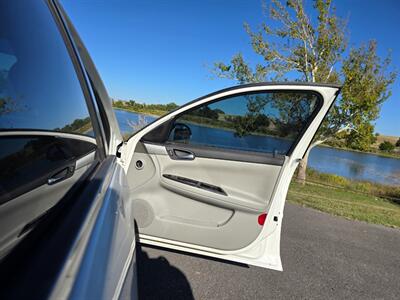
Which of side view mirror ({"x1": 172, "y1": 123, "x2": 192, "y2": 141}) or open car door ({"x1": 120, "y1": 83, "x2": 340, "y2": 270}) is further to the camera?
side view mirror ({"x1": 172, "y1": 123, "x2": 192, "y2": 141})

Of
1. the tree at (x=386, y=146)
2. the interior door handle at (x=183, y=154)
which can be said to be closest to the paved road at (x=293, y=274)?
the interior door handle at (x=183, y=154)

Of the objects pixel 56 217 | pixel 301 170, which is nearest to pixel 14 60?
pixel 56 217

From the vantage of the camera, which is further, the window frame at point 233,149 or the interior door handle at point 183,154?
the interior door handle at point 183,154

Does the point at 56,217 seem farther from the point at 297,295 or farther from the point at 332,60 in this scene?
the point at 332,60

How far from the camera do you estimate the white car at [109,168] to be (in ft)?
2.50

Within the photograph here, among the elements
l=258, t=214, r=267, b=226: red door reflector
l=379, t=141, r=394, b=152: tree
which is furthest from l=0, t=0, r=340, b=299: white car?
l=379, t=141, r=394, b=152: tree

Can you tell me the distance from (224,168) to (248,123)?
1.64ft

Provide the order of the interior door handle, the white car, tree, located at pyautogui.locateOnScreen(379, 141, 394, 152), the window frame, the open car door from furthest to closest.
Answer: tree, located at pyautogui.locateOnScreen(379, 141, 394, 152) < the interior door handle < the open car door < the window frame < the white car

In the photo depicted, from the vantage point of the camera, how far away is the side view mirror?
282 cm

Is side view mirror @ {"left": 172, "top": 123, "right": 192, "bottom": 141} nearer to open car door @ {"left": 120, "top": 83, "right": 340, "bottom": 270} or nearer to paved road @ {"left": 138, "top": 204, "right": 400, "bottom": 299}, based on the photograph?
open car door @ {"left": 120, "top": 83, "right": 340, "bottom": 270}

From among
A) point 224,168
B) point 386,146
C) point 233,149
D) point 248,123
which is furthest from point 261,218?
point 386,146

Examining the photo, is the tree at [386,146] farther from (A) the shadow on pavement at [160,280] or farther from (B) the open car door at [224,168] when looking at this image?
(A) the shadow on pavement at [160,280]

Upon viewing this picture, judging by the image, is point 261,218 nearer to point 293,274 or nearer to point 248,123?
point 248,123

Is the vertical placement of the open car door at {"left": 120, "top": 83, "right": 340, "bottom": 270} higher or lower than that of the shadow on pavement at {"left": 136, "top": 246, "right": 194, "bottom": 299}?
higher
